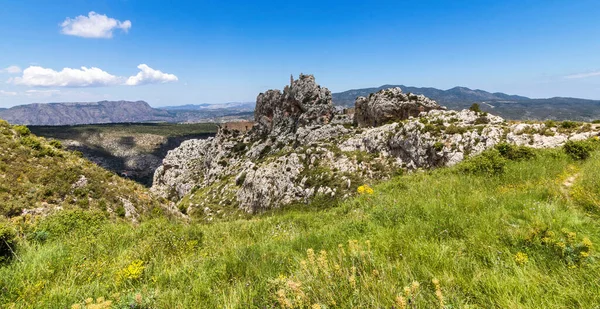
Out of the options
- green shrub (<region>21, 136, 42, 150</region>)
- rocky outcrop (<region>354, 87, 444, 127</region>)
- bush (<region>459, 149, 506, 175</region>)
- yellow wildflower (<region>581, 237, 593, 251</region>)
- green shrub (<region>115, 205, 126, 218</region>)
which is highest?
rocky outcrop (<region>354, 87, 444, 127</region>)

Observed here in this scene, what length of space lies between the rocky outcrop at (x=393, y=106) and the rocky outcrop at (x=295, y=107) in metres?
15.6

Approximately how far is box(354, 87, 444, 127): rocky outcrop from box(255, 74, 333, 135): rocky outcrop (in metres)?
15.6

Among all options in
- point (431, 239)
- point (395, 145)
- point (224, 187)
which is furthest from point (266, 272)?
point (224, 187)

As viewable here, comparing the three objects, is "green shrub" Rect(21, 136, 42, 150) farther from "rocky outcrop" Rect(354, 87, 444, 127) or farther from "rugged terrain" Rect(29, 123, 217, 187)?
"rugged terrain" Rect(29, 123, 217, 187)

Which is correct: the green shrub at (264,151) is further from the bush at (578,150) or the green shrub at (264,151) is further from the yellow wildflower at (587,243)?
the yellow wildflower at (587,243)

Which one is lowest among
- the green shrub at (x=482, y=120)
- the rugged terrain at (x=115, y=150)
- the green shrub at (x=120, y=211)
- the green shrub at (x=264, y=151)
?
the rugged terrain at (x=115, y=150)

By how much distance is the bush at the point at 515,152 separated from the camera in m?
12.2

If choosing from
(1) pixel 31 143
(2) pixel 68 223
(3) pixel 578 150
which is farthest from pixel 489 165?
(1) pixel 31 143

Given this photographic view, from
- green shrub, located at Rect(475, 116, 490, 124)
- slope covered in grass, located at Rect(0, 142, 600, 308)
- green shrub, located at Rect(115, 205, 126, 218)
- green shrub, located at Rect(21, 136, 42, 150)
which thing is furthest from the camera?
green shrub, located at Rect(475, 116, 490, 124)

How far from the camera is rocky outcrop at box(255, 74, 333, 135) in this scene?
74.1 m

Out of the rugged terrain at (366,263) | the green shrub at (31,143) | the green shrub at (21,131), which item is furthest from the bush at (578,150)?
the green shrub at (21,131)

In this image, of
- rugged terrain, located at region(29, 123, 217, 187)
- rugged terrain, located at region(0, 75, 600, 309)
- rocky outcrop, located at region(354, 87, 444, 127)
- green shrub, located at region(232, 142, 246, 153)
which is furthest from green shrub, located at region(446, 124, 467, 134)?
rugged terrain, located at region(29, 123, 217, 187)

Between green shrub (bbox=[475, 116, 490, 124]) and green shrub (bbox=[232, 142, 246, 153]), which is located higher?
green shrub (bbox=[475, 116, 490, 124])

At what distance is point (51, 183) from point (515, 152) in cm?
2608
